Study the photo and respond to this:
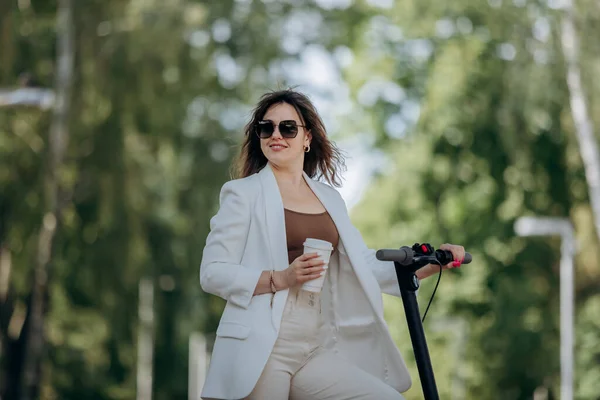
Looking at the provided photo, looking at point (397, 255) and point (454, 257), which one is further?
point (454, 257)

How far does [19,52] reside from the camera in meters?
23.0

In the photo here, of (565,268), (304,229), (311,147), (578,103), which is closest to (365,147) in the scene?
(578,103)

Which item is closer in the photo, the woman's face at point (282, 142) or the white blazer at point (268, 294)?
the white blazer at point (268, 294)

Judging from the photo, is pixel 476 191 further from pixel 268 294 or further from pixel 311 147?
pixel 268 294

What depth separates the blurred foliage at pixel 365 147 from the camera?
23.0 meters

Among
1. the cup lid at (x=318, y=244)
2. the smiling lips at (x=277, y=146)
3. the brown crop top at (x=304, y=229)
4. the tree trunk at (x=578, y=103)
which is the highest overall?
the tree trunk at (x=578, y=103)

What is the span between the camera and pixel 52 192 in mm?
23125

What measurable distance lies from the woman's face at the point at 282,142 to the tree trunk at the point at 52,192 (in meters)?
18.8

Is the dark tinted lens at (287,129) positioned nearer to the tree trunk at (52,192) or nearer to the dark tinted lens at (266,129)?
the dark tinted lens at (266,129)

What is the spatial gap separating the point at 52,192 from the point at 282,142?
748 inches

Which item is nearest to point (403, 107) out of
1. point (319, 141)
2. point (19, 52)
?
point (19, 52)

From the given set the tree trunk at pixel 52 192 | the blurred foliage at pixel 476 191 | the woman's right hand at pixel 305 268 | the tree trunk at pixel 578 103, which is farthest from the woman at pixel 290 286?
the tree trunk at pixel 52 192

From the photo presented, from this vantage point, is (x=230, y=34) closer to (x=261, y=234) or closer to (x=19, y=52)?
(x=19, y=52)

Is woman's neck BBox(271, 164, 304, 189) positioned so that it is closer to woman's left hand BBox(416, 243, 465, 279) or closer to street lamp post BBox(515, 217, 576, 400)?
woman's left hand BBox(416, 243, 465, 279)
